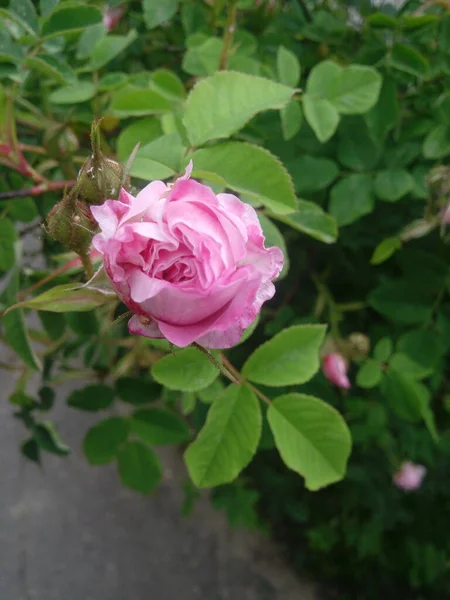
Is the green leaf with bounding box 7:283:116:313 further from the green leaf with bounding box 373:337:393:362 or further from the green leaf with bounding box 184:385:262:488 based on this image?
the green leaf with bounding box 373:337:393:362

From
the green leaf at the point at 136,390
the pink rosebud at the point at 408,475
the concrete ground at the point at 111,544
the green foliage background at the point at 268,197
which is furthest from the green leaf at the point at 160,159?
the concrete ground at the point at 111,544

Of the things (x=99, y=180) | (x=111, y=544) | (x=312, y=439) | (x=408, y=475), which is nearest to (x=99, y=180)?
(x=99, y=180)

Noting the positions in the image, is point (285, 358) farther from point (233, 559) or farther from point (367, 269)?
point (233, 559)

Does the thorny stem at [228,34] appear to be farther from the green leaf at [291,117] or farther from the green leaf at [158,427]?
the green leaf at [158,427]

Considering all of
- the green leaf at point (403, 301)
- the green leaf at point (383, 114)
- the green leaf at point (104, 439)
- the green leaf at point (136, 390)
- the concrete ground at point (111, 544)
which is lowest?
the concrete ground at point (111, 544)

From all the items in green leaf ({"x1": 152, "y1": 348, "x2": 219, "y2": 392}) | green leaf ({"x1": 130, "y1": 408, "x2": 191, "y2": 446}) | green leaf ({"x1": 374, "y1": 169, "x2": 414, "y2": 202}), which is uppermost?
green leaf ({"x1": 374, "y1": 169, "x2": 414, "y2": 202})

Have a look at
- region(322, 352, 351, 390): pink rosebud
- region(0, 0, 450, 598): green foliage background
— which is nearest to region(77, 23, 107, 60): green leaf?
region(0, 0, 450, 598): green foliage background
